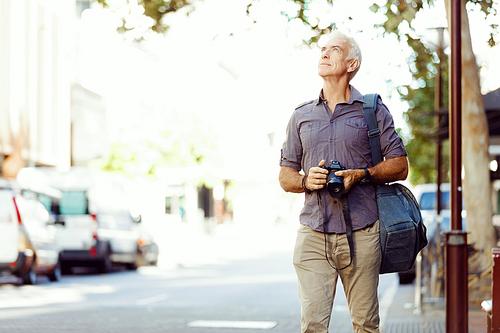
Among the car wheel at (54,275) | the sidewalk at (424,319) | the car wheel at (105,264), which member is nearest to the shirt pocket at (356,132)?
the sidewalk at (424,319)

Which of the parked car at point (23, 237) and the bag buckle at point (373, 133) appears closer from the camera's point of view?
the bag buckle at point (373, 133)

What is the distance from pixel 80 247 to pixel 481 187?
11.1 meters

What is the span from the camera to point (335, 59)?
4.29 metres

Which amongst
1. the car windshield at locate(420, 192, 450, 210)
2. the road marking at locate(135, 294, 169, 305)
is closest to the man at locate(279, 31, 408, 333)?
the road marking at locate(135, 294, 169, 305)

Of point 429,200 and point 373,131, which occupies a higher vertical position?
point 373,131

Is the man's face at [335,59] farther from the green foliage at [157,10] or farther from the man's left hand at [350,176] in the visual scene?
the green foliage at [157,10]

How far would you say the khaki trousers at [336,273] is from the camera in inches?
161

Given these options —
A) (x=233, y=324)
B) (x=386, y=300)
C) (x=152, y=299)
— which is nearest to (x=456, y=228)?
(x=233, y=324)

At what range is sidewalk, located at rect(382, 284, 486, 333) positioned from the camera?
8211mm

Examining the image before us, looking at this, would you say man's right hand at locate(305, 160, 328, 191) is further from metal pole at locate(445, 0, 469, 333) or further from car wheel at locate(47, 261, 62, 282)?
car wheel at locate(47, 261, 62, 282)

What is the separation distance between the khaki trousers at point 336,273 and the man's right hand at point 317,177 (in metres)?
0.28

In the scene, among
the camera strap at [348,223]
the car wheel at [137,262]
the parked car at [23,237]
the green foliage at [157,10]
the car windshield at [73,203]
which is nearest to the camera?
the camera strap at [348,223]

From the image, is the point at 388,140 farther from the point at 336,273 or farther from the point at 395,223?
the point at 336,273

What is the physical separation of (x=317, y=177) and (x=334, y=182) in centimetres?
11
